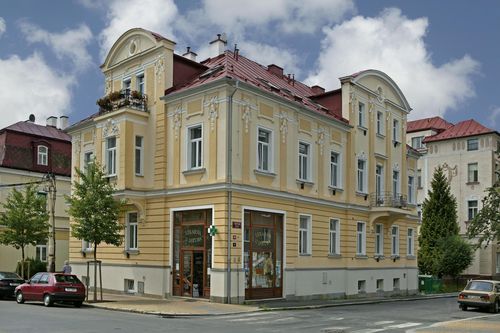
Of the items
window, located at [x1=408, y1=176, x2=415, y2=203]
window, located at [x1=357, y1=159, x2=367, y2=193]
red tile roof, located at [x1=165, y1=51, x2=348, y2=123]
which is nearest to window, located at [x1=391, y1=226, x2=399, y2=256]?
window, located at [x1=408, y1=176, x2=415, y2=203]

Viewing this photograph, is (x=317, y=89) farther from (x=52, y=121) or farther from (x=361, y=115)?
(x=52, y=121)

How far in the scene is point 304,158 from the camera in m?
32.0

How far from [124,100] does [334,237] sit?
13113 mm

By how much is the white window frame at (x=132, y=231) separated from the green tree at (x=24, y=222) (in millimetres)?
8867

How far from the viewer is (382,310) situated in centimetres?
2720

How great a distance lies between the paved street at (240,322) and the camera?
17.8m

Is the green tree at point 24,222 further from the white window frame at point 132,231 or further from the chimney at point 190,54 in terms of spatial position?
the chimney at point 190,54

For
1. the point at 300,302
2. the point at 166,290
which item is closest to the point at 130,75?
the point at 166,290

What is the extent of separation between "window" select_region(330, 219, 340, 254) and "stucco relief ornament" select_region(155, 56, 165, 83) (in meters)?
11.7

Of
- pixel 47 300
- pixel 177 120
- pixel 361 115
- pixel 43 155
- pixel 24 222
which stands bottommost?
pixel 47 300

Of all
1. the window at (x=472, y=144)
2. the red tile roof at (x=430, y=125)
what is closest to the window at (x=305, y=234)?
the window at (x=472, y=144)

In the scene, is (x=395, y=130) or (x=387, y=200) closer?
(x=387, y=200)

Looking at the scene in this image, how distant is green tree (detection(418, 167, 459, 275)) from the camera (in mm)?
51656

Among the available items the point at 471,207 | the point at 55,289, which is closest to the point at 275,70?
the point at 55,289
